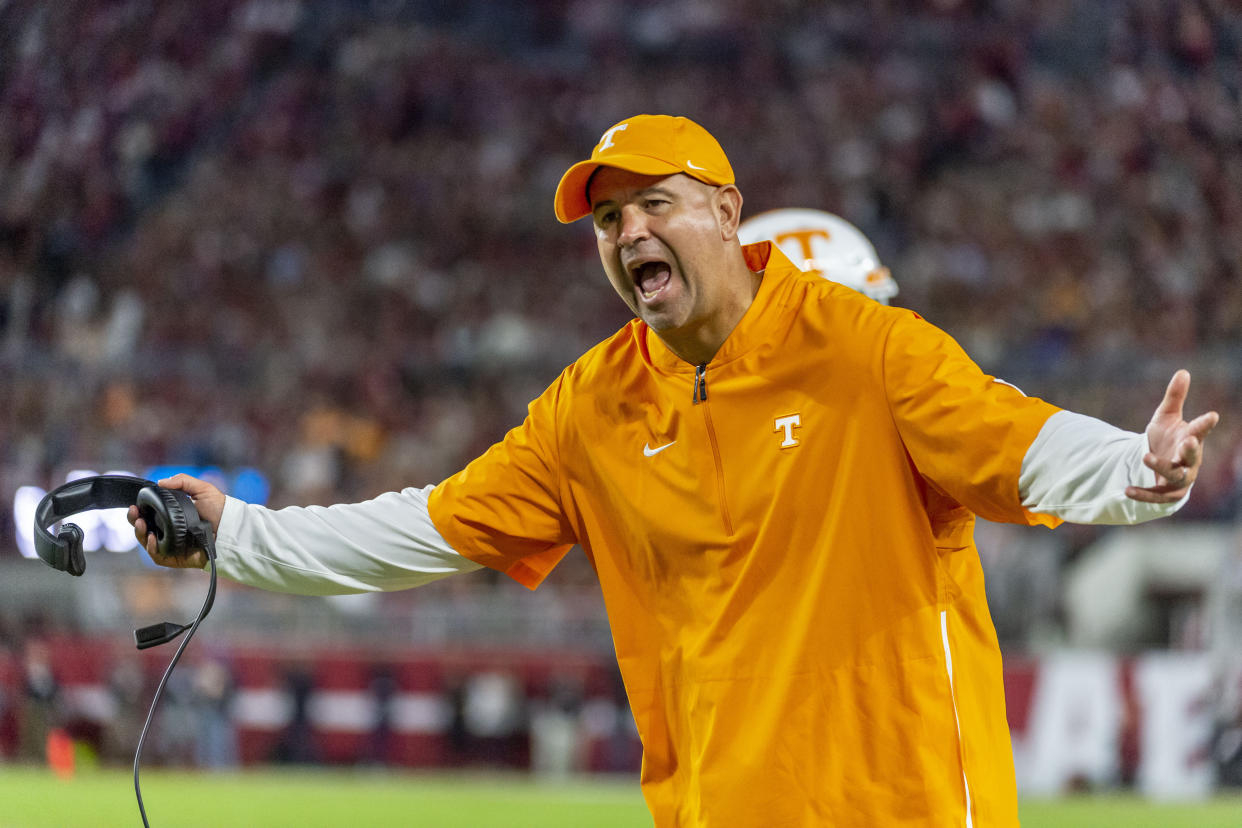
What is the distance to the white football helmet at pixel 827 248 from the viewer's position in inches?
171

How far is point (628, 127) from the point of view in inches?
106

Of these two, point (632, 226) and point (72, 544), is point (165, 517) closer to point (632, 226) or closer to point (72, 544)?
point (72, 544)

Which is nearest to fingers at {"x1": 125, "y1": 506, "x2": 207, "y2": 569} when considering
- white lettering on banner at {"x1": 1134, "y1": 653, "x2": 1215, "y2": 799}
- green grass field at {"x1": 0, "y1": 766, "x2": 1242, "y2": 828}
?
green grass field at {"x1": 0, "y1": 766, "x2": 1242, "y2": 828}

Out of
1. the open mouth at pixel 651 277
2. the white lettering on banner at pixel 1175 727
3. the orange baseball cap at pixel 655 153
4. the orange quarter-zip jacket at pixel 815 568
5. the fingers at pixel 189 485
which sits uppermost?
the orange baseball cap at pixel 655 153

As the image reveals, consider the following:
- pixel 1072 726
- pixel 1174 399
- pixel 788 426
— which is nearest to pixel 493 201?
pixel 1072 726

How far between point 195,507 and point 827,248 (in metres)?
2.31

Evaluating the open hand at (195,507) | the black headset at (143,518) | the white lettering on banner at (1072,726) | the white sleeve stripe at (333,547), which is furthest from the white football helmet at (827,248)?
the white lettering on banner at (1072,726)

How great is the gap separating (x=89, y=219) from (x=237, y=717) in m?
5.31

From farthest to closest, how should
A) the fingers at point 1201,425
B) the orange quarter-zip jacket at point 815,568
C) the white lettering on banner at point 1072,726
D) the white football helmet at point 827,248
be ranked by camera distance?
the white lettering on banner at point 1072,726 < the white football helmet at point 827,248 < the orange quarter-zip jacket at point 815,568 < the fingers at point 1201,425

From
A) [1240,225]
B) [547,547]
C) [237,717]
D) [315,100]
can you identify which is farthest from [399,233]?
[547,547]

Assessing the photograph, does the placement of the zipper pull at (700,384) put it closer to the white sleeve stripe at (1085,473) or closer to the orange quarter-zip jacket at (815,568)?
the orange quarter-zip jacket at (815,568)

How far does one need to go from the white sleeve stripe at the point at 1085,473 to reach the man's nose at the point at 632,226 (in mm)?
855

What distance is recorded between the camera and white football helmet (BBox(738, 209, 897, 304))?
14.3 ft

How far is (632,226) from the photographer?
2.65 metres
